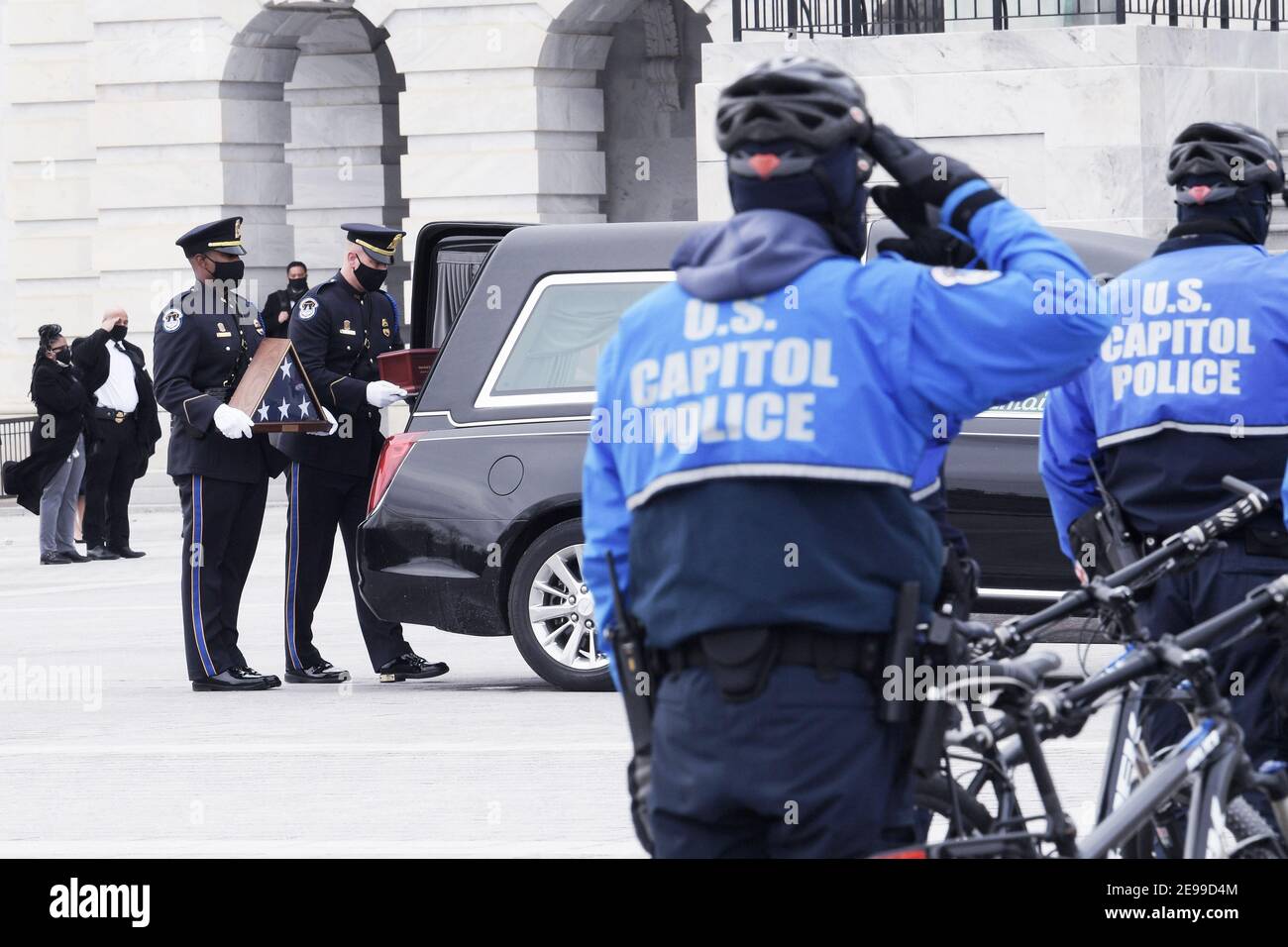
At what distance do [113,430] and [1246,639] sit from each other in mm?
15078

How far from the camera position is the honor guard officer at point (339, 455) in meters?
10.8

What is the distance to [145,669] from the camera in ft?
38.3

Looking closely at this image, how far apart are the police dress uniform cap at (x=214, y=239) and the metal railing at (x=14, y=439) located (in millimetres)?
16450

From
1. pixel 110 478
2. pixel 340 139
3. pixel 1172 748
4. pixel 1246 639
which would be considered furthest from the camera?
pixel 340 139

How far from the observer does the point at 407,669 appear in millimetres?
10883

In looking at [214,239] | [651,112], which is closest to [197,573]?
[214,239]

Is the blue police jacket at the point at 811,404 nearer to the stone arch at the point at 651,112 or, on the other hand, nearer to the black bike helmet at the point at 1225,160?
the black bike helmet at the point at 1225,160

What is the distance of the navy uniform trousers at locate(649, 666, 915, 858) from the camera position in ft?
11.7

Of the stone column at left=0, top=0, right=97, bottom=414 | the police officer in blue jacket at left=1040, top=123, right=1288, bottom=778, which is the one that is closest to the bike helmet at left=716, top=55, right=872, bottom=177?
the police officer in blue jacket at left=1040, top=123, right=1288, bottom=778

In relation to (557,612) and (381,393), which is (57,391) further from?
(557,612)

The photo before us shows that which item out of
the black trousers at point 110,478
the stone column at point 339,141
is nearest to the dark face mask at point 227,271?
the black trousers at point 110,478

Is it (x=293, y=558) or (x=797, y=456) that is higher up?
(x=797, y=456)
